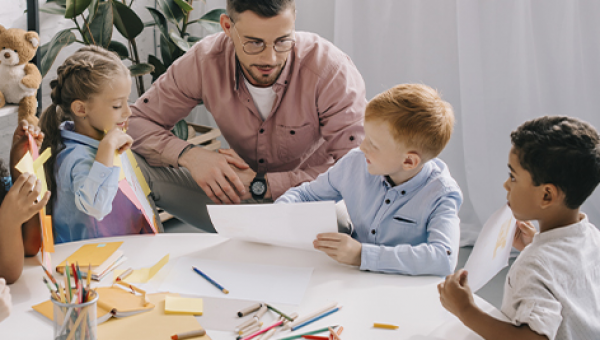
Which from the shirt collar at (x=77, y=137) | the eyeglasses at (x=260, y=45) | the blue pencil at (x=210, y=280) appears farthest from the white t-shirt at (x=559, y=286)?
the shirt collar at (x=77, y=137)

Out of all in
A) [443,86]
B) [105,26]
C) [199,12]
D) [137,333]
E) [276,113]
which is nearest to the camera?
[137,333]

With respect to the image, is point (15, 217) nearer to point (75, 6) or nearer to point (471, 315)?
point (471, 315)

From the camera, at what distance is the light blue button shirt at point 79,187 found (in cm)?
Result: 128

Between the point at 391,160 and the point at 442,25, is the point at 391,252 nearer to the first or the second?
the point at 391,160

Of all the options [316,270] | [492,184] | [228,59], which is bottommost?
[492,184]

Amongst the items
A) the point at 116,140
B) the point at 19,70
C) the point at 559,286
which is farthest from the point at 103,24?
the point at 559,286

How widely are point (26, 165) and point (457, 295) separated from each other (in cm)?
82

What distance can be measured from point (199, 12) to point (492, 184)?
1.90 m

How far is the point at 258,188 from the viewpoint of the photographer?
1646 mm

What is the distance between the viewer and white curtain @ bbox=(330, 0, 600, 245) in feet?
7.11

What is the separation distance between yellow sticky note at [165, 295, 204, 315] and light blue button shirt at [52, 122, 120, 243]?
1.36 ft

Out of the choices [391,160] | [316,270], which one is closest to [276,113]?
[391,160]

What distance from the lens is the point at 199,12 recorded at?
317 centimetres

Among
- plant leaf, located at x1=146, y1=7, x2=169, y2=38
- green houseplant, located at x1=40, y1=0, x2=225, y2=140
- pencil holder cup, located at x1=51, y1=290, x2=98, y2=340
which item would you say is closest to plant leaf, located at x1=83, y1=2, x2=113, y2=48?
green houseplant, located at x1=40, y1=0, x2=225, y2=140
